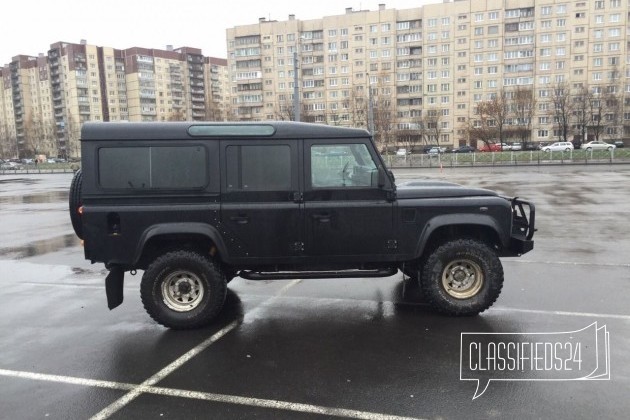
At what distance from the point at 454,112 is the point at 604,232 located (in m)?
91.1

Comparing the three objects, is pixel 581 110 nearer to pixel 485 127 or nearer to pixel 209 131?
pixel 485 127

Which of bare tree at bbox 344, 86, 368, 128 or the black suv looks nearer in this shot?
the black suv

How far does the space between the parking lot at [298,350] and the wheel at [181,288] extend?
0.16 m

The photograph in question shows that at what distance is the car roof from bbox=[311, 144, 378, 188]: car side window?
0.15 meters

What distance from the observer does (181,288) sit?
568cm

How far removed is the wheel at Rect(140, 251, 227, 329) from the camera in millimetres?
5520

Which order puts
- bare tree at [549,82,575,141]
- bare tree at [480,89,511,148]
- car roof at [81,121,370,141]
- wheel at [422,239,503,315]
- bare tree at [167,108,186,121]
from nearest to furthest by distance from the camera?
car roof at [81,121,370,141] < wheel at [422,239,503,315] < bare tree at [480,89,511,148] < bare tree at [549,82,575,141] < bare tree at [167,108,186,121]

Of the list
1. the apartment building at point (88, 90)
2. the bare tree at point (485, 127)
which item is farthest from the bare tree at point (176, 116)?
the bare tree at point (485, 127)

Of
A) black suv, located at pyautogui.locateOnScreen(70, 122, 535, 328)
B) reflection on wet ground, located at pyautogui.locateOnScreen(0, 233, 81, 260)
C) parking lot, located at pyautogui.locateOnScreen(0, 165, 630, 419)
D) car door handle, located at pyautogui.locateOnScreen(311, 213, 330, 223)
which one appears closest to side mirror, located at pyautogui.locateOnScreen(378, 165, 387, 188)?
black suv, located at pyautogui.locateOnScreen(70, 122, 535, 328)

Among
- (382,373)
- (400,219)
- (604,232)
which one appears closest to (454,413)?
(382,373)

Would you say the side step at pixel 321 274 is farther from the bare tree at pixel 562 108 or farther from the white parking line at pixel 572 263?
the bare tree at pixel 562 108

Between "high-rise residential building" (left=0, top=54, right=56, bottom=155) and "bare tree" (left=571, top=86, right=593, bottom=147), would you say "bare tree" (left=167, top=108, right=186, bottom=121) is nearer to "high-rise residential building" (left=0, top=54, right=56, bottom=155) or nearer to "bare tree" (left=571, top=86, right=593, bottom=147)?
"high-rise residential building" (left=0, top=54, right=56, bottom=155)

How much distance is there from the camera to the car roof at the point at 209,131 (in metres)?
5.37

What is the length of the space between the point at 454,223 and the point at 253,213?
2.26 metres
